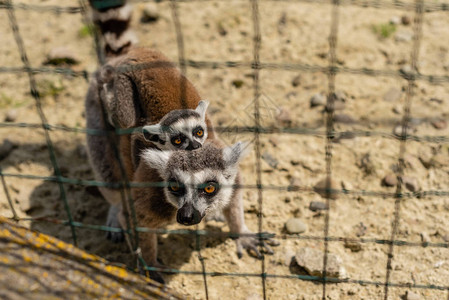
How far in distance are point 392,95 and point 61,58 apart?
3.68 meters

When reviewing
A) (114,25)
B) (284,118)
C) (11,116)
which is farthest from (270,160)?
(11,116)

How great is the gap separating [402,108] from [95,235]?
3013 mm

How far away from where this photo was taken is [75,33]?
238 inches

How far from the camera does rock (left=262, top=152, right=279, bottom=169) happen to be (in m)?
4.29

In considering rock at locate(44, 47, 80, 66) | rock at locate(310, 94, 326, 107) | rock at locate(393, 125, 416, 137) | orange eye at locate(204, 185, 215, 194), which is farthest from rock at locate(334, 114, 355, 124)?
rock at locate(44, 47, 80, 66)

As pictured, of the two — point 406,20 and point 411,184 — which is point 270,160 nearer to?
point 411,184

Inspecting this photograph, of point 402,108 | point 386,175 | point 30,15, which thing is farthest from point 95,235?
point 30,15

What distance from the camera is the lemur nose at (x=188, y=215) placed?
302cm

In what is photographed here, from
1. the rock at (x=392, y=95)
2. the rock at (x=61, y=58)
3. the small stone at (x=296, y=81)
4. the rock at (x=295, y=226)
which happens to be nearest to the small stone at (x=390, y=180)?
the rock at (x=295, y=226)

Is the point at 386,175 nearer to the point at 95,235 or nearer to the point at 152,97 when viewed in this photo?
the point at 152,97

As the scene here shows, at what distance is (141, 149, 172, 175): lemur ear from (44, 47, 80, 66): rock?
2.83 m

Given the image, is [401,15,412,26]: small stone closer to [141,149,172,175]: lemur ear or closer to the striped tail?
the striped tail

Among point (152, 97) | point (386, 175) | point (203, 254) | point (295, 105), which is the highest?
point (152, 97)

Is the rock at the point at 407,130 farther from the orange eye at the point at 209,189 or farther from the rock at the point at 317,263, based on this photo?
the orange eye at the point at 209,189
